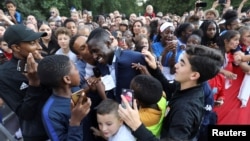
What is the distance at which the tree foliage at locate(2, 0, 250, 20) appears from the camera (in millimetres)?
14501

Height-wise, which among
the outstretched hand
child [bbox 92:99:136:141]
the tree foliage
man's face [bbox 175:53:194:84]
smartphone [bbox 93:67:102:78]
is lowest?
child [bbox 92:99:136:141]

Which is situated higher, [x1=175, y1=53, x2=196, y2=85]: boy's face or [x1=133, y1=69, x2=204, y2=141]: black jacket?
[x1=175, y1=53, x2=196, y2=85]: boy's face

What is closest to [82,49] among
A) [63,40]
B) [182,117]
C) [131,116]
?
[131,116]

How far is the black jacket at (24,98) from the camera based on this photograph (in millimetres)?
1981

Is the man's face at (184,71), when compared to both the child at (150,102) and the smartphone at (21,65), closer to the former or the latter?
the child at (150,102)

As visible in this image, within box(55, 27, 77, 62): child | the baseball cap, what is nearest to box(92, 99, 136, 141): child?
the baseball cap

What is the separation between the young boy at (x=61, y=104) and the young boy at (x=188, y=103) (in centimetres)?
29

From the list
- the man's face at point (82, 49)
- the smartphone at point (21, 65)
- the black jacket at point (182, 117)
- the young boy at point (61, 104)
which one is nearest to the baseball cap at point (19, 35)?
the smartphone at point (21, 65)

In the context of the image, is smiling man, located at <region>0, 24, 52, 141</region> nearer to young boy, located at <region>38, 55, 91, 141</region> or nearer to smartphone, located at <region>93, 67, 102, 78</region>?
young boy, located at <region>38, 55, 91, 141</region>

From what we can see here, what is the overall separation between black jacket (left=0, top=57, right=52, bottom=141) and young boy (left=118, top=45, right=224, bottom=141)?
657 mm

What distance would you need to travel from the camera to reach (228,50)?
3854mm

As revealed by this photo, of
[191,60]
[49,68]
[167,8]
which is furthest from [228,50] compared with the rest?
[167,8]

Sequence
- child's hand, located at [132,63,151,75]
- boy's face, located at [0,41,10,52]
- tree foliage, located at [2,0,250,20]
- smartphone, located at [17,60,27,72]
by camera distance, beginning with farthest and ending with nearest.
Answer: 1. tree foliage, located at [2,0,250,20]
2. boy's face, located at [0,41,10,52]
3. child's hand, located at [132,63,151,75]
4. smartphone, located at [17,60,27,72]

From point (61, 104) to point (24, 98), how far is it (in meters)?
0.34
